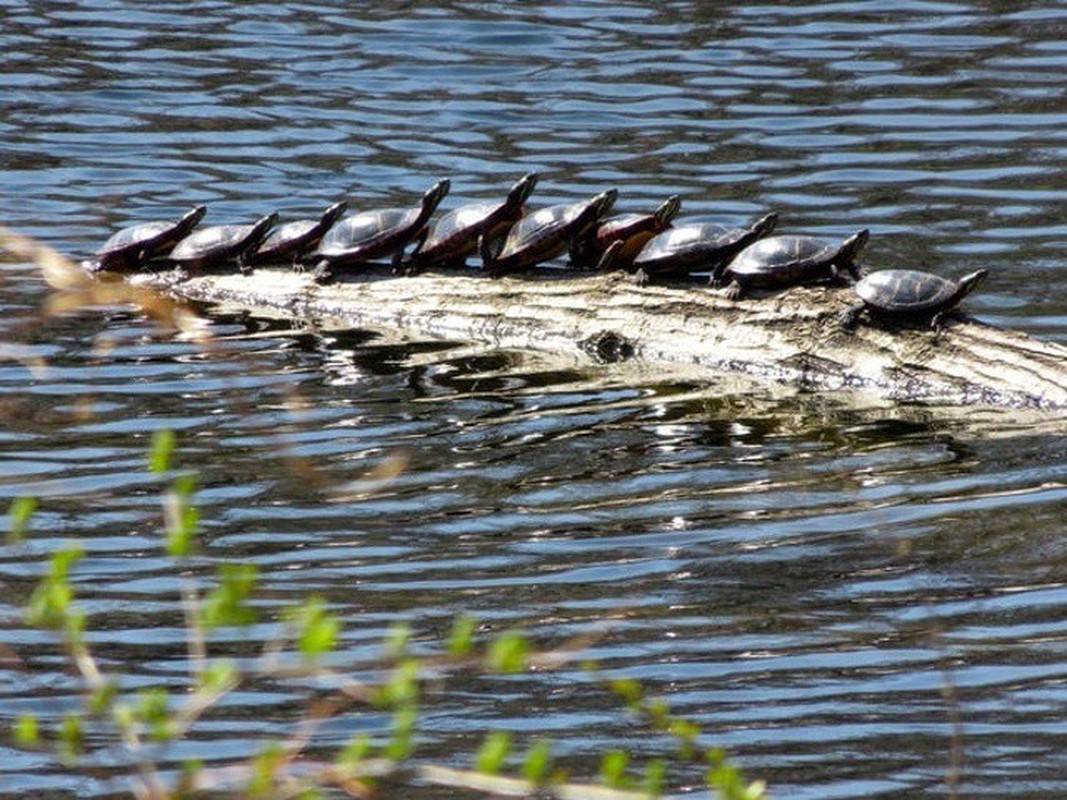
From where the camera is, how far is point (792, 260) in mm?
10125

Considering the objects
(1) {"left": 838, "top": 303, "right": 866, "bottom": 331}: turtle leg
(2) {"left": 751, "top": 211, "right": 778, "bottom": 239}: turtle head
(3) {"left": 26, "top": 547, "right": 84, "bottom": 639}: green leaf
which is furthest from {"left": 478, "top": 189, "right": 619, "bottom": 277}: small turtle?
(3) {"left": 26, "top": 547, "right": 84, "bottom": 639}: green leaf

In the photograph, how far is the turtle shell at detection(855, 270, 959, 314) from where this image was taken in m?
9.66

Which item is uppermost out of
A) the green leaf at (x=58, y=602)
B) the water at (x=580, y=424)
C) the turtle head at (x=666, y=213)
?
the green leaf at (x=58, y=602)

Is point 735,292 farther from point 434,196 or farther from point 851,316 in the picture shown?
point 434,196

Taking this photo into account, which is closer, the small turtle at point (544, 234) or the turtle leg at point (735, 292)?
the turtle leg at point (735, 292)

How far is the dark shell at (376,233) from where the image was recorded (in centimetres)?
1136

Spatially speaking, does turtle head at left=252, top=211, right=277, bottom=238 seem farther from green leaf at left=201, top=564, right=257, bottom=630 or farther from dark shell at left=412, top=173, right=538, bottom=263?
green leaf at left=201, top=564, right=257, bottom=630

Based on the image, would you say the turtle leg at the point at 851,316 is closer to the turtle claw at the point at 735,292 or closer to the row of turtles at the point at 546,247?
the row of turtles at the point at 546,247

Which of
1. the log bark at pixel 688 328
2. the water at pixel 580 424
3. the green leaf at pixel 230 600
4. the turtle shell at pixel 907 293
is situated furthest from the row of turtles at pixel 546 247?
the green leaf at pixel 230 600

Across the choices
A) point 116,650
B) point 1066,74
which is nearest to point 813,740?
point 116,650

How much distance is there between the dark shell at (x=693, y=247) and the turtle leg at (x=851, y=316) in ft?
2.46

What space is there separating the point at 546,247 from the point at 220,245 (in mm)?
→ 2079

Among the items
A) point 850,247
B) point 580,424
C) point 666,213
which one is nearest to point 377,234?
point 666,213

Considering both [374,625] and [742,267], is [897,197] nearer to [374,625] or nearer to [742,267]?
[742,267]
